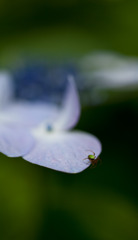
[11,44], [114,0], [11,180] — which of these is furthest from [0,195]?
[114,0]

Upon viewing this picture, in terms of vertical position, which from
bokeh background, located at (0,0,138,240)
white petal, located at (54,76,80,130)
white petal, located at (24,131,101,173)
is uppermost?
white petal, located at (54,76,80,130)

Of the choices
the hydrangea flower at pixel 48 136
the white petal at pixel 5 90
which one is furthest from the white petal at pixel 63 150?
the white petal at pixel 5 90

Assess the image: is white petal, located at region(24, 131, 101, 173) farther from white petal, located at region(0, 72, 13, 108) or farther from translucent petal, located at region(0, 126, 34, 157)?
white petal, located at region(0, 72, 13, 108)

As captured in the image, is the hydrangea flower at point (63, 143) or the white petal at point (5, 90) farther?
the white petal at point (5, 90)

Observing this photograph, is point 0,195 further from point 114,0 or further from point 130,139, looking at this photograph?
point 114,0

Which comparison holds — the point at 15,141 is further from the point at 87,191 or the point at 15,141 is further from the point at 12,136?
the point at 87,191

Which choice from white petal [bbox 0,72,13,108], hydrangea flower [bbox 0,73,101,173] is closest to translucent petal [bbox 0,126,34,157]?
hydrangea flower [bbox 0,73,101,173]

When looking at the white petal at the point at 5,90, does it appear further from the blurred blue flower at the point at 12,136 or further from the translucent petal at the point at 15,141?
the translucent petal at the point at 15,141

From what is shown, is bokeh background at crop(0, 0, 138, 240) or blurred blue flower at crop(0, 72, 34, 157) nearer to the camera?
blurred blue flower at crop(0, 72, 34, 157)
